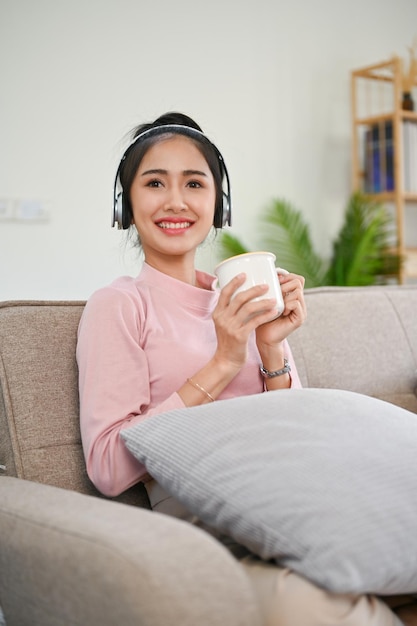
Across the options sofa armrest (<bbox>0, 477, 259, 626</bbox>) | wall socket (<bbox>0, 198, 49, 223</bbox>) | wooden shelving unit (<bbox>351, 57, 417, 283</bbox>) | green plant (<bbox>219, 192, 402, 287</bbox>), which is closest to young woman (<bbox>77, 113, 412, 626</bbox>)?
sofa armrest (<bbox>0, 477, 259, 626</bbox>)

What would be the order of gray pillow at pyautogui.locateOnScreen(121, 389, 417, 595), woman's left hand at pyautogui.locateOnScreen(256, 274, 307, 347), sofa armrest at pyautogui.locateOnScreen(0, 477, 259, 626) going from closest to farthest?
sofa armrest at pyautogui.locateOnScreen(0, 477, 259, 626) → gray pillow at pyautogui.locateOnScreen(121, 389, 417, 595) → woman's left hand at pyautogui.locateOnScreen(256, 274, 307, 347)

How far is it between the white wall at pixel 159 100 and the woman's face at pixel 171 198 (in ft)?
6.18

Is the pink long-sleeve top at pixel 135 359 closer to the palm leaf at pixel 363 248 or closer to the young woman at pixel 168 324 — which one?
the young woman at pixel 168 324

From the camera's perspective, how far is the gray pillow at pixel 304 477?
866 mm

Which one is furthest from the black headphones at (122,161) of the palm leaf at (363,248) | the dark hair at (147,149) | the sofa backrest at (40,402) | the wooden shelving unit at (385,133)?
the wooden shelving unit at (385,133)

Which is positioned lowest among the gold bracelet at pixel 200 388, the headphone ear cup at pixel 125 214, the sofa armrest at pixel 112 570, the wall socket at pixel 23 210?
the sofa armrest at pixel 112 570

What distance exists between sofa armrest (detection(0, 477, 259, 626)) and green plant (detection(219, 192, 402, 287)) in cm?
294

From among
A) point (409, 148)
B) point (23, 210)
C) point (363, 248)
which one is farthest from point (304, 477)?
point (409, 148)

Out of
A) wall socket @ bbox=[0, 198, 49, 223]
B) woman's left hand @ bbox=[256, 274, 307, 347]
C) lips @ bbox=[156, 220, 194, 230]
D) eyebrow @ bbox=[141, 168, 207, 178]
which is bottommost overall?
woman's left hand @ bbox=[256, 274, 307, 347]

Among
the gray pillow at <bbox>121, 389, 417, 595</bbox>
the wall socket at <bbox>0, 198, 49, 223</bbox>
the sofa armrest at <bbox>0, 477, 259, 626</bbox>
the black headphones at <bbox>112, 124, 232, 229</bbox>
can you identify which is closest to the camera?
the sofa armrest at <bbox>0, 477, 259, 626</bbox>

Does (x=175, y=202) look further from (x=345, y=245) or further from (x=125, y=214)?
(x=345, y=245)

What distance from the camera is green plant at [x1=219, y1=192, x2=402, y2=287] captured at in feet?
12.7

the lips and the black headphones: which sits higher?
the black headphones

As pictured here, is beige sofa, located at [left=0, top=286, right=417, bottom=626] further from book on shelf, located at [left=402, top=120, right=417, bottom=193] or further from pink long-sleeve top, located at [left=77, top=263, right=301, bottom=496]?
book on shelf, located at [left=402, top=120, right=417, bottom=193]
